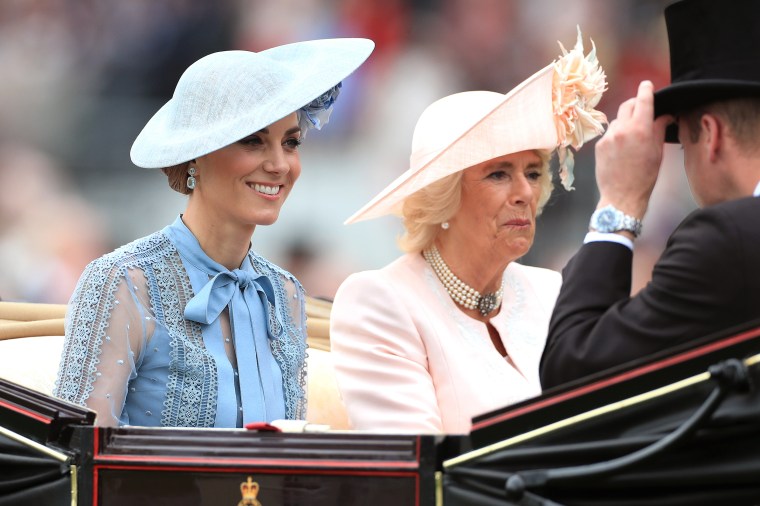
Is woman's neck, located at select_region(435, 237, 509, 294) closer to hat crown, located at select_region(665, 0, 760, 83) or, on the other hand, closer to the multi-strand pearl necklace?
the multi-strand pearl necklace

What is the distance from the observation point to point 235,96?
7.45ft

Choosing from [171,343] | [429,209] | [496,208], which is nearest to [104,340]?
[171,343]

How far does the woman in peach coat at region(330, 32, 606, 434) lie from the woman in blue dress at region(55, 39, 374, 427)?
0.20 meters

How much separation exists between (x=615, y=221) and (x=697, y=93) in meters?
0.21

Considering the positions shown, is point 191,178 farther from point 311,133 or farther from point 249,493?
point 311,133

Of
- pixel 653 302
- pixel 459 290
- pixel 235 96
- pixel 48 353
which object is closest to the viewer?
pixel 653 302

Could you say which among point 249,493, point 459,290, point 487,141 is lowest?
point 249,493

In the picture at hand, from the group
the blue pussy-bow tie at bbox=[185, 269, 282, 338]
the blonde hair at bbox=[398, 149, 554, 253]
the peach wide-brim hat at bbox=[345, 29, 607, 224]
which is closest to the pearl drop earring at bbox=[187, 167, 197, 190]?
the blue pussy-bow tie at bbox=[185, 269, 282, 338]

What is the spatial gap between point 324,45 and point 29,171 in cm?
264

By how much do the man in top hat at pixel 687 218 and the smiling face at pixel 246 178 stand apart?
2.82ft

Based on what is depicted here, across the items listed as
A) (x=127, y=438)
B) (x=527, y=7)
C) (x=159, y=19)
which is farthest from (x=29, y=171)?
(x=127, y=438)

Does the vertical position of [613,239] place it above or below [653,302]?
above

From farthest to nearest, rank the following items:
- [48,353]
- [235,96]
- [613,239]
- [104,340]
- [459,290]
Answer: [48,353]
[459,290]
[235,96]
[104,340]
[613,239]

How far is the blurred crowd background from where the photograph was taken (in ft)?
14.6
